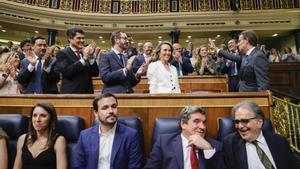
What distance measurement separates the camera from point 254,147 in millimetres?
A: 1614

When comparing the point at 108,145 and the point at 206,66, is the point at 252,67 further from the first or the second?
the point at 206,66

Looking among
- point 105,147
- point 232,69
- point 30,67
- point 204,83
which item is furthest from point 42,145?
point 204,83

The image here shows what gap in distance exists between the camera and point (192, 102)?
7.32 feet

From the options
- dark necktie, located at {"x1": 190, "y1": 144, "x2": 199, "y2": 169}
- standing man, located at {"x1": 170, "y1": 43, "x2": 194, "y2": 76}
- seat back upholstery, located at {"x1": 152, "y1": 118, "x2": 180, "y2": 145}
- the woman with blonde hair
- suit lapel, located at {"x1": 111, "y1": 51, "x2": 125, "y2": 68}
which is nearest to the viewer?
dark necktie, located at {"x1": 190, "y1": 144, "x2": 199, "y2": 169}

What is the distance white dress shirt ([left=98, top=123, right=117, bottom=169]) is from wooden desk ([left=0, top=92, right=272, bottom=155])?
406 mm

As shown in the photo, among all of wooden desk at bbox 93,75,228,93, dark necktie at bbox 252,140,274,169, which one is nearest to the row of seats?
dark necktie at bbox 252,140,274,169

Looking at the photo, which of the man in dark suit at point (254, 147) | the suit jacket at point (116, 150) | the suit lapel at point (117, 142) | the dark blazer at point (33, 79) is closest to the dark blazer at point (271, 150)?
the man in dark suit at point (254, 147)

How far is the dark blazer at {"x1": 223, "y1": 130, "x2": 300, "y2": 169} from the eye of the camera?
157 centimetres

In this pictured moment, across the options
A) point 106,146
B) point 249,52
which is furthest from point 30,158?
point 249,52

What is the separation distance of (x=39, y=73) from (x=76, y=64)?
76 centimetres

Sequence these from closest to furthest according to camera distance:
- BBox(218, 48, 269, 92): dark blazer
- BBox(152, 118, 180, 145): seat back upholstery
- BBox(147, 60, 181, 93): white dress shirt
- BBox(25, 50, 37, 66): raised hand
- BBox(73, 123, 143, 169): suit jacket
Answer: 1. BBox(73, 123, 143, 169): suit jacket
2. BBox(152, 118, 180, 145): seat back upholstery
3. BBox(218, 48, 269, 92): dark blazer
4. BBox(147, 60, 181, 93): white dress shirt
5. BBox(25, 50, 37, 66): raised hand

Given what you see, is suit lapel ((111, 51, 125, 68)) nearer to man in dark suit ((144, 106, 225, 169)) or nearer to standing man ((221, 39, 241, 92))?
man in dark suit ((144, 106, 225, 169))

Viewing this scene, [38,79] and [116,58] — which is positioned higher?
[116,58]

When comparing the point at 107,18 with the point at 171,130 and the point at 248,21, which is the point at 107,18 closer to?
the point at 248,21
